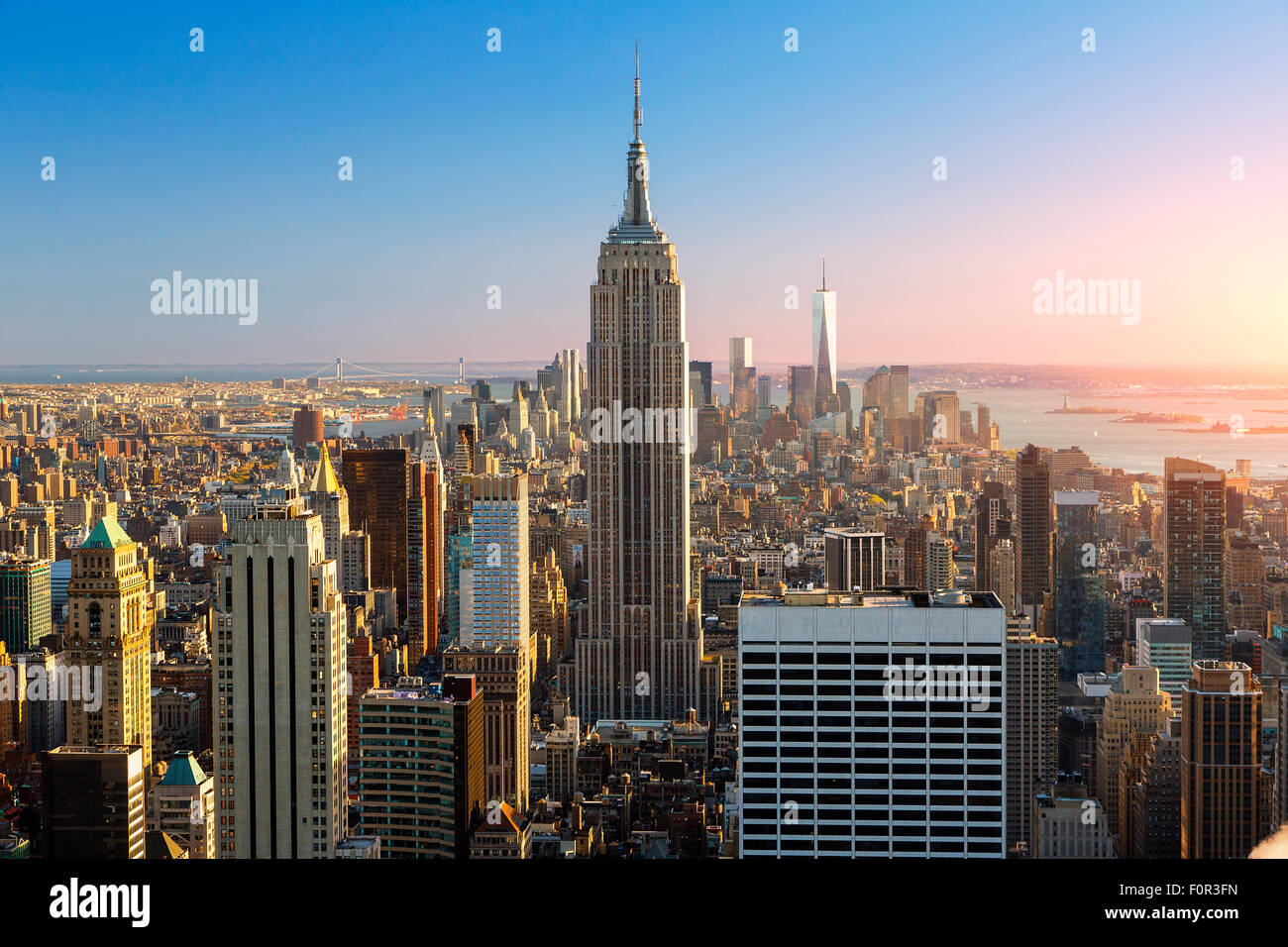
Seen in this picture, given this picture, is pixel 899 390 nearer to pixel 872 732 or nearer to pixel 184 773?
pixel 872 732

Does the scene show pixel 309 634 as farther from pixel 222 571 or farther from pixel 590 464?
pixel 590 464

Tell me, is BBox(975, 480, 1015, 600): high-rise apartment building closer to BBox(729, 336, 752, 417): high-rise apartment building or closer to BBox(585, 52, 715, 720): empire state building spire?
BBox(729, 336, 752, 417): high-rise apartment building

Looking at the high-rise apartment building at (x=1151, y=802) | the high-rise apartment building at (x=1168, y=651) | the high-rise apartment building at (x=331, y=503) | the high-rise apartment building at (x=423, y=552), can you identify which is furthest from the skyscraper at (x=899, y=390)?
the high-rise apartment building at (x=423, y=552)

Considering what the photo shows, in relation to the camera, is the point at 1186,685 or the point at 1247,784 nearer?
the point at 1247,784

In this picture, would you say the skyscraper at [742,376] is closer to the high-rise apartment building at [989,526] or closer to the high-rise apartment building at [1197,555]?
the high-rise apartment building at [989,526]

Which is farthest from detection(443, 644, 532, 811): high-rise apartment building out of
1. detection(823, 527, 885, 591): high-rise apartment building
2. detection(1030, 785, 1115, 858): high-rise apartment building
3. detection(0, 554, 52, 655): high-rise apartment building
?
detection(1030, 785, 1115, 858): high-rise apartment building

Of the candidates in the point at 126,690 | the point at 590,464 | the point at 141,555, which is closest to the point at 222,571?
the point at 126,690

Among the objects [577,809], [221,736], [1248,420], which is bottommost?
[577,809]
